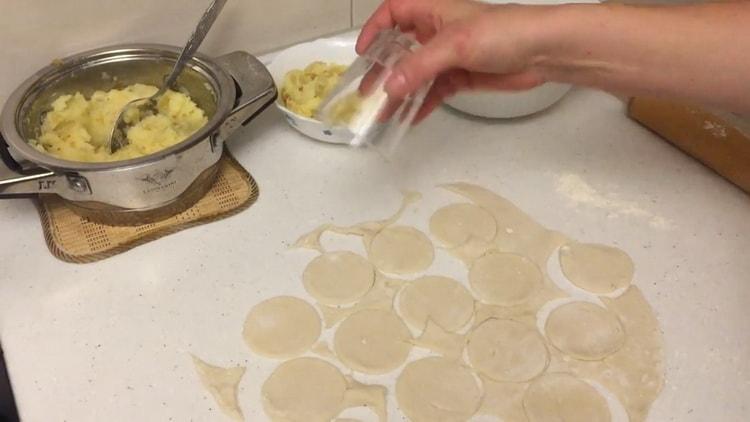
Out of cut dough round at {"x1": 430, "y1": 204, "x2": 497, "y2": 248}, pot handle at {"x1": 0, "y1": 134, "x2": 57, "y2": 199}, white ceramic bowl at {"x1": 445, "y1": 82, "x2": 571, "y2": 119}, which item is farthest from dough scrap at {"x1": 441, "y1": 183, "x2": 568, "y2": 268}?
pot handle at {"x1": 0, "y1": 134, "x2": 57, "y2": 199}

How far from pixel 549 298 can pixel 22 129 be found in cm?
61

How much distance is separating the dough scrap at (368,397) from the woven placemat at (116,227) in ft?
0.92

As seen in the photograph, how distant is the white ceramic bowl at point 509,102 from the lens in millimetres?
938

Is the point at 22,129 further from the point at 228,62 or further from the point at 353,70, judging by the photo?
the point at 353,70

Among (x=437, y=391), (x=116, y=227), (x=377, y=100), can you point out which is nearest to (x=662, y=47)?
(x=377, y=100)

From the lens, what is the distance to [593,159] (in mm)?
927

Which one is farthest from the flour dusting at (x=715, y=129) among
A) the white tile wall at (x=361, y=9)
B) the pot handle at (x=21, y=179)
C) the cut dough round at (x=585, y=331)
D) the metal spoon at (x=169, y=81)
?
the pot handle at (x=21, y=179)

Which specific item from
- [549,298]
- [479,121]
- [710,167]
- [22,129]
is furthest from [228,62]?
[710,167]

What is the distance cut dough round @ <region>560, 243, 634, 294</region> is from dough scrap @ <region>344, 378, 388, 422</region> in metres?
0.26

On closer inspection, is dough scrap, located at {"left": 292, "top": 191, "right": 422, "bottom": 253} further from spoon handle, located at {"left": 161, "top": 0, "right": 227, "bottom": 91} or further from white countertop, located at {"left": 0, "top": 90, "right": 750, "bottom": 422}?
spoon handle, located at {"left": 161, "top": 0, "right": 227, "bottom": 91}

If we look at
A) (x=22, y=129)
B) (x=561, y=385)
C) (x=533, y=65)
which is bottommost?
(x=561, y=385)

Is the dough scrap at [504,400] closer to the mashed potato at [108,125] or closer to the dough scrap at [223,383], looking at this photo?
the dough scrap at [223,383]

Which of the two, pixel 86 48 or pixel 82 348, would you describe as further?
pixel 86 48

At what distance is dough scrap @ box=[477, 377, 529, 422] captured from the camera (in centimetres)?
66
